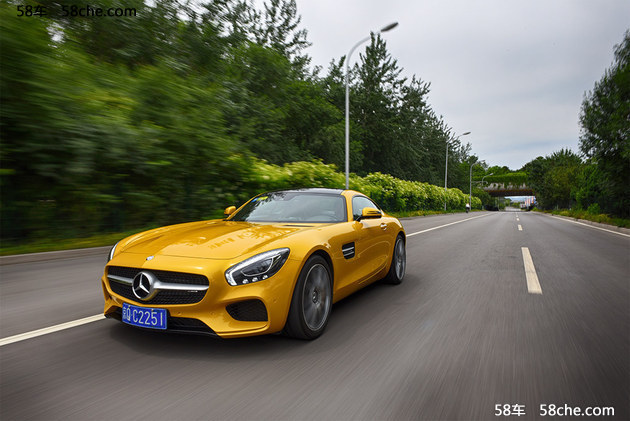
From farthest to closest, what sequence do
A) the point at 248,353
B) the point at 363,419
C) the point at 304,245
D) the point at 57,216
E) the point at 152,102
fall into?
1. the point at 152,102
2. the point at 57,216
3. the point at 304,245
4. the point at 248,353
5. the point at 363,419

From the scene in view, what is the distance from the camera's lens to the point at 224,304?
9.47 feet

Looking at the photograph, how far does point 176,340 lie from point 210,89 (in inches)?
417

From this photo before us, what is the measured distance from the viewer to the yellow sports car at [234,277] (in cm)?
288

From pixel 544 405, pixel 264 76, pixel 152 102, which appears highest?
pixel 264 76

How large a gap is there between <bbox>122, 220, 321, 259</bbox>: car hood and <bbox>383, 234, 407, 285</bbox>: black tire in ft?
6.67

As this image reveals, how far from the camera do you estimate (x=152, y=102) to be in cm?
1030

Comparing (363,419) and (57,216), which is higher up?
(57,216)

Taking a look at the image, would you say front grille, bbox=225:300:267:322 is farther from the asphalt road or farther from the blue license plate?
the blue license plate

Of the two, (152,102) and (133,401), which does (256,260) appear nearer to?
(133,401)

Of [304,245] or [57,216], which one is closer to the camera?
[304,245]

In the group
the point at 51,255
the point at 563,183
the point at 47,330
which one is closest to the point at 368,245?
the point at 47,330

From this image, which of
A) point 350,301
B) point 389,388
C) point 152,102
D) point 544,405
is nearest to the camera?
point 544,405

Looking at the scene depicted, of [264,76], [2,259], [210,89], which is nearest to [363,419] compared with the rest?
[2,259]

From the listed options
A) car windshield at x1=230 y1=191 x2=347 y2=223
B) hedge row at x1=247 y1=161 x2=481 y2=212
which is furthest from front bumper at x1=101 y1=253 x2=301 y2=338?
hedge row at x1=247 y1=161 x2=481 y2=212
